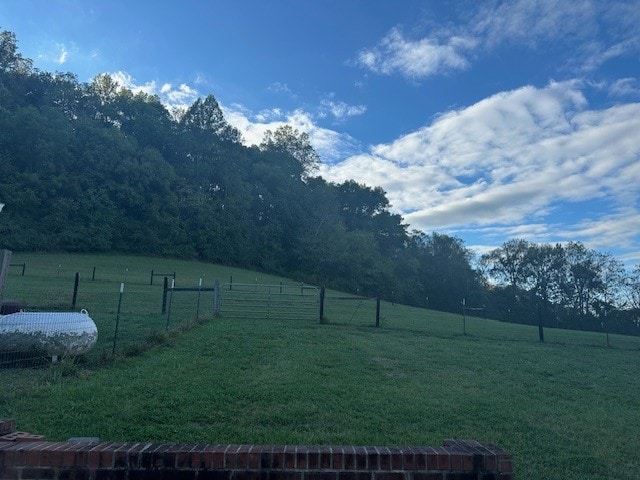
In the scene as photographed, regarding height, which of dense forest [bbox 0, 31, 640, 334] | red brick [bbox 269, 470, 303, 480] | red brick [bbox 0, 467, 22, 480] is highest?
dense forest [bbox 0, 31, 640, 334]

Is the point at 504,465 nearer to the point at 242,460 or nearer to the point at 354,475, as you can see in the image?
the point at 354,475

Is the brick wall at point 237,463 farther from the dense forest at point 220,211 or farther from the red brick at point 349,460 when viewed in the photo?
the dense forest at point 220,211

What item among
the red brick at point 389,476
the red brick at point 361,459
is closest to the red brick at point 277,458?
the red brick at point 361,459

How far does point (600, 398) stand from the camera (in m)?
9.07

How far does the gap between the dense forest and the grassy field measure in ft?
123

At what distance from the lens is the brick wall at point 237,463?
8.01 feet

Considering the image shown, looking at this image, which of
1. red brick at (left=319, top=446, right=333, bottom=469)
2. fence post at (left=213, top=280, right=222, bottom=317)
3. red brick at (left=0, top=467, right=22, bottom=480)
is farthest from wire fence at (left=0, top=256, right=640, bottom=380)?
red brick at (left=319, top=446, right=333, bottom=469)

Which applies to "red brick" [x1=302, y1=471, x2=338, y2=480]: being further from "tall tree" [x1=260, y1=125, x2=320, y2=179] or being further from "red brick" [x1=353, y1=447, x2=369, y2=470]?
"tall tree" [x1=260, y1=125, x2=320, y2=179]

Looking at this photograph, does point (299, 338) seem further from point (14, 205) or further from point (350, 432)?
point (14, 205)

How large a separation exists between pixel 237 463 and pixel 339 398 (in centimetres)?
499

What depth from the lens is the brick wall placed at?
2.44m

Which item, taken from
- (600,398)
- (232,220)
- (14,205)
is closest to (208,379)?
(600,398)

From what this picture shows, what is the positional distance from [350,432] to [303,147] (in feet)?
269

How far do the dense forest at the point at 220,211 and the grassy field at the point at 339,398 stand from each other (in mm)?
37456
